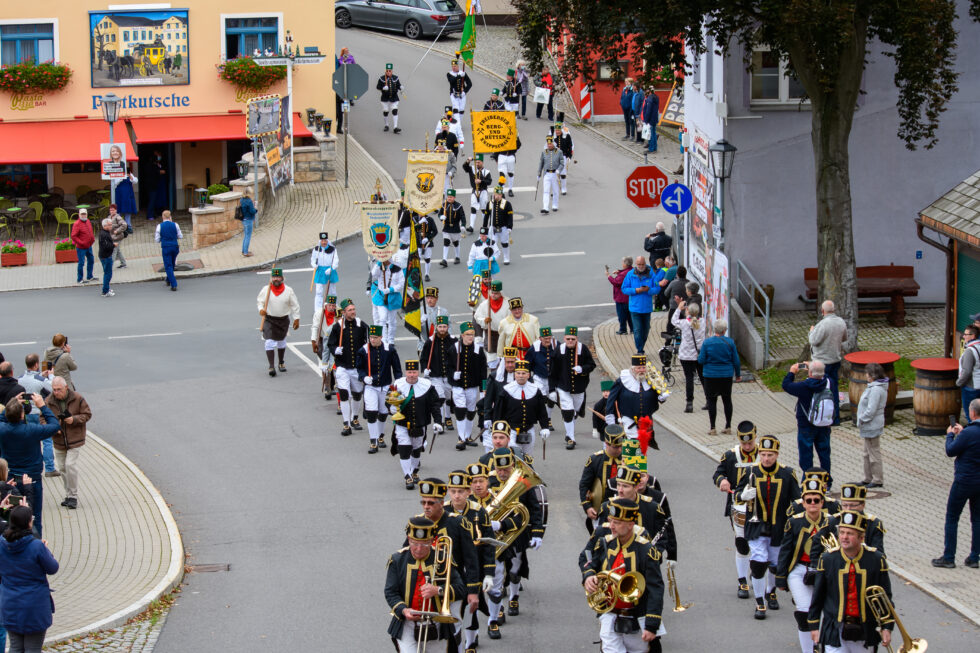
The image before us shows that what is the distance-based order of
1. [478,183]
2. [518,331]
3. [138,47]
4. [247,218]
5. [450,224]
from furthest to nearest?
[138,47], [478,183], [247,218], [450,224], [518,331]

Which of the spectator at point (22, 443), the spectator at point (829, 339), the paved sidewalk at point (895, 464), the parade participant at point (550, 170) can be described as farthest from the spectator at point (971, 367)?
the parade participant at point (550, 170)

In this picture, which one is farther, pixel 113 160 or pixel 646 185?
pixel 113 160

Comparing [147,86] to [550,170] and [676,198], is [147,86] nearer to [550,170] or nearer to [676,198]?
[550,170]

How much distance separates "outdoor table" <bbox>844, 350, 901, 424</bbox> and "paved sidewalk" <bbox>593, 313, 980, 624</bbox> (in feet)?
0.98

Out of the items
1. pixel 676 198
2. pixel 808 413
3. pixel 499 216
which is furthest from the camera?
pixel 499 216

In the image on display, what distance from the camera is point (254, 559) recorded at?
15.2 meters

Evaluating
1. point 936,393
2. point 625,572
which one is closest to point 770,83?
point 936,393

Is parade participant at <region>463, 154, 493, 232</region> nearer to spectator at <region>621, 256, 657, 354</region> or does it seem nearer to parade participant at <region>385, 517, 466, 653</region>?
spectator at <region>621, 256, 657, 354</region>

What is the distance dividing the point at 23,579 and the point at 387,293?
12261mm

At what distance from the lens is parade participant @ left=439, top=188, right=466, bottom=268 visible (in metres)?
28.5

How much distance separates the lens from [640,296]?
23000 mm

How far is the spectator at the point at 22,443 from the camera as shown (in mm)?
14445

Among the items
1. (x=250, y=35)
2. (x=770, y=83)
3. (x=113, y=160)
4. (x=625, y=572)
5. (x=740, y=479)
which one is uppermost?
(x=250, y=35)

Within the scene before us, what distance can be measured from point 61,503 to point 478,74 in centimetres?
3016
